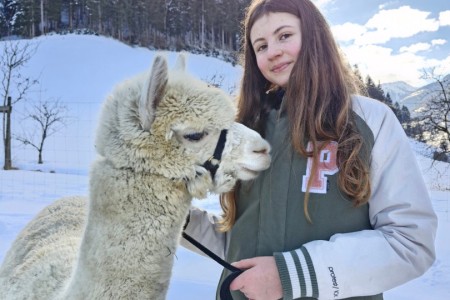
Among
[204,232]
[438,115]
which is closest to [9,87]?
[438,115]

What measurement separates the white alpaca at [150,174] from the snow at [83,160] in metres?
0.27

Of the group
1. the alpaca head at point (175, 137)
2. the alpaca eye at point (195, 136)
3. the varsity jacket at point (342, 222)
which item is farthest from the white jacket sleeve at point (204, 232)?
the alpaca eye at point (195, 136)

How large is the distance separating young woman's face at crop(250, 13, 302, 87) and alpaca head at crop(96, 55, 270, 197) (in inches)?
9.4

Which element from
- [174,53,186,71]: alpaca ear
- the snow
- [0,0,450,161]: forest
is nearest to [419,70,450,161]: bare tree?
the snow

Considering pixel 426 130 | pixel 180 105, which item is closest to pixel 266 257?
pixel 180 105

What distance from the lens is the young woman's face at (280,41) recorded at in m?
1.46

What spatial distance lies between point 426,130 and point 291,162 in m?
11.7

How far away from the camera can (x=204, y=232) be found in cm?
169

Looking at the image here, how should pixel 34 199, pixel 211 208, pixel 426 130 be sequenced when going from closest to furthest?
1. pixel 211 208
2. pixel 34 199
3. pixel 426 130

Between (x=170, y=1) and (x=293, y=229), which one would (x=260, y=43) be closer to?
(x=293, y=229)

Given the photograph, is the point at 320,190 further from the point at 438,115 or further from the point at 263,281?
the point at 438,115

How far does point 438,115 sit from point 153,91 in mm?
11606

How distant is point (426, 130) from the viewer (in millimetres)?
11820

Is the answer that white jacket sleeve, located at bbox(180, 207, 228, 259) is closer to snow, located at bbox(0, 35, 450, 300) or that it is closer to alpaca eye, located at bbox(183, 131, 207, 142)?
alpaca eye, located at bbox(183, 131, 207, 142)
